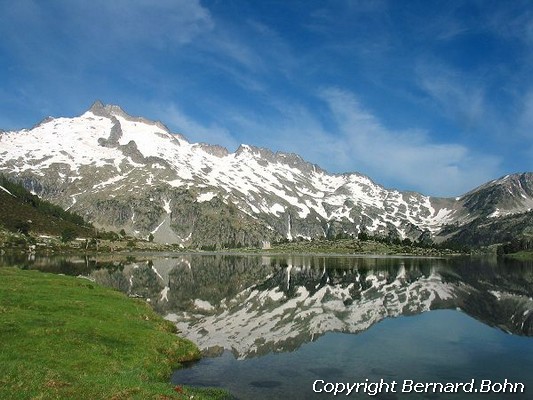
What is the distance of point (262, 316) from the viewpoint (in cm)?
7475

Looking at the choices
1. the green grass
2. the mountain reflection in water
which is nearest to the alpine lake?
the mountain reflection in water

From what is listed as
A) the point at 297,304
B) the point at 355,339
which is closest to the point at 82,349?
the point at 355,339

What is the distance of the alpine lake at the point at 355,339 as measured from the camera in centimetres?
3741

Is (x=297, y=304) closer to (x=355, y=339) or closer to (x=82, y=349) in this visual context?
(x=355, y=339)

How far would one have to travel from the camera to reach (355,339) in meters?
→ 57.6

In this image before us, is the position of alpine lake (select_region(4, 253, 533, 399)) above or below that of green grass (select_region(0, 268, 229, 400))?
below

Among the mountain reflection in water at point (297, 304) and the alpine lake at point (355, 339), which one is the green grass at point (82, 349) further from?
the mountain reflection in water at point (297, 304)

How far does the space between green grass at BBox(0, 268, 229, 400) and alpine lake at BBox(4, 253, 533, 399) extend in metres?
3.55

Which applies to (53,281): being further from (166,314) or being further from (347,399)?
(347,399)

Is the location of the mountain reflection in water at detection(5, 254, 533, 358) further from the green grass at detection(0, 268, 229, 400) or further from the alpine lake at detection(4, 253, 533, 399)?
the green grass at detection(0, 268, 229, 400)

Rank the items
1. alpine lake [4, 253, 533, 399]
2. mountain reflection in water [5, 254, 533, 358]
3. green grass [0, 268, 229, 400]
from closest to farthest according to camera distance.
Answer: green grass [0, 268, 229, 400] < alpine lake [4, 253, 533, 399] < mountain reflection in water [5, 254, 533, 358]

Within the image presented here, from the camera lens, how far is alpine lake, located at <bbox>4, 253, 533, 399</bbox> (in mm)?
37406

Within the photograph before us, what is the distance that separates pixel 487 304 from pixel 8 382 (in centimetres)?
8854

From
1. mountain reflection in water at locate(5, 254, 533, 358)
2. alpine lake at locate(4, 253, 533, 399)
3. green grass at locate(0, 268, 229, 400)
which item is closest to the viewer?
green grass at locate(0, 268, 229, 400)
